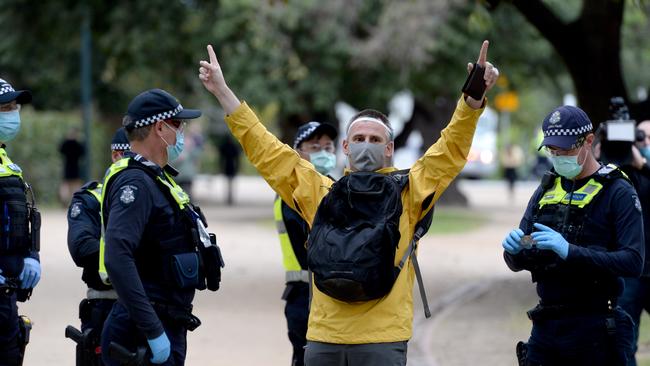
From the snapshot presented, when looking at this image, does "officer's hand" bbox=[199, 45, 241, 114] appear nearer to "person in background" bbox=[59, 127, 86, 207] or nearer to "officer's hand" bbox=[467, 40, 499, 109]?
"officer's hand" bbox=[467, 40, 499, 109]

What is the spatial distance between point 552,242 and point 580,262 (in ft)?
0.70

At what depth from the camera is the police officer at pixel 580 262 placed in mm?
5980

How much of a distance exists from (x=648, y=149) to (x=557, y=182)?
264 centimetres

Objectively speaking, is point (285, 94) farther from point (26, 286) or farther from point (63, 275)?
point (26, 286)

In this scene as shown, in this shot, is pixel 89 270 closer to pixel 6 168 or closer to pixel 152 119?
pixel 6 168

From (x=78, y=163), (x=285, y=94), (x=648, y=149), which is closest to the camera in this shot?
(x=648, y=149)

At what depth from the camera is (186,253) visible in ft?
18.3

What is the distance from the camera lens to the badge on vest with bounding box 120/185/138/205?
17.8ft

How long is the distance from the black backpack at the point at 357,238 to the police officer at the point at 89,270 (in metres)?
1.89

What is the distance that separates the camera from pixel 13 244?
666 cm

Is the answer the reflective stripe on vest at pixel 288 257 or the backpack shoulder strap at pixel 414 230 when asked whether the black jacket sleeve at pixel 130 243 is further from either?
the reflective stripe on vest at pixel 288 257

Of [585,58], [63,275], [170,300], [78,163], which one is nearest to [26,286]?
[170,300]

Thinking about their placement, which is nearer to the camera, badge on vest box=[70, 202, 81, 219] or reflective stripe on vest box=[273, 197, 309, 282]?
badge on vest box=[70, 202, 81, 219]

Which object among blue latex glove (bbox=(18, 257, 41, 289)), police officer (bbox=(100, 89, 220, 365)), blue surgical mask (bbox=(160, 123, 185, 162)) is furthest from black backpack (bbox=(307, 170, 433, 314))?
blue latex glove (bbox=(18, 257, 41, 289))
